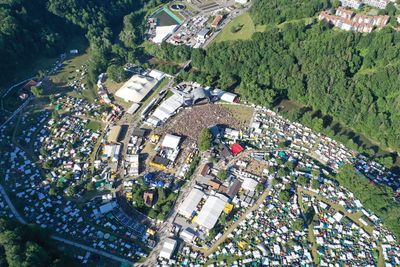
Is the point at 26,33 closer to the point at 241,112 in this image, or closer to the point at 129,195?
the point at 129,195

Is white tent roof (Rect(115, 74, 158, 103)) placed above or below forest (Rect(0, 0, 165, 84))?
below

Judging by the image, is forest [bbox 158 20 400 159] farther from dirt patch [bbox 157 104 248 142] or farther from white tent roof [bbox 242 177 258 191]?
white tent roof [bbox 242 177 258 191]

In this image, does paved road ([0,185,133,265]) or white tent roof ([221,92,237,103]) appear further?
white tent roof ([221,92,237,103])

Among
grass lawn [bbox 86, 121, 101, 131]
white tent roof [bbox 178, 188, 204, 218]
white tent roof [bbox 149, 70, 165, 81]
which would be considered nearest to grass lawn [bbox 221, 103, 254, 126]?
white tent roof [bbox 149, 70, 165, 81]

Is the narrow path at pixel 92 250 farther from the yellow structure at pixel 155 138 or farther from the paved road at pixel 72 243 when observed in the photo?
the yellow structure at pixel 155 138

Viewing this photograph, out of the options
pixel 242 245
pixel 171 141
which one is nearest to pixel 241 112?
pixel 171 141

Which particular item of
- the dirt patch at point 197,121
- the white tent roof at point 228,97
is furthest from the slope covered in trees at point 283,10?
the dirt patch at point 197,121
